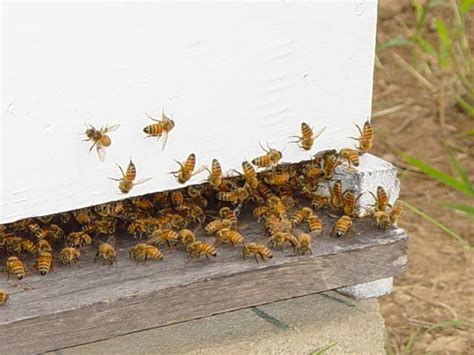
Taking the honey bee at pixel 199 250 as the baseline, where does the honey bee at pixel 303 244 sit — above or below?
below

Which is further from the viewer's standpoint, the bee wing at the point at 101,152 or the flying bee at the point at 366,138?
the flying bee at the point at 366,138

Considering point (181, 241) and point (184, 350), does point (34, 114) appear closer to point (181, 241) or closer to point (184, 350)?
point (181, 241)

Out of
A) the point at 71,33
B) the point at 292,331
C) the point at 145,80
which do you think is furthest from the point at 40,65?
the point at 292,331

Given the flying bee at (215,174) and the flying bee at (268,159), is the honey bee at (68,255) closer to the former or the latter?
the flying bee at (215,174)

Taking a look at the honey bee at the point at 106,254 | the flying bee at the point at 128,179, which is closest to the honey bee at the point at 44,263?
the honey bee at the point at 106,254

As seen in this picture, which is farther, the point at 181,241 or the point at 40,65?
the point at 181,241

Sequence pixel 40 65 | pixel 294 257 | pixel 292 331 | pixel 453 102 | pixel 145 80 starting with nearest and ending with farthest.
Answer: pixel 40 65, pixel 145 80, pixel 294 257, pixel 292 331, pixel 453 102

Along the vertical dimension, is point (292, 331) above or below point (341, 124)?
below
